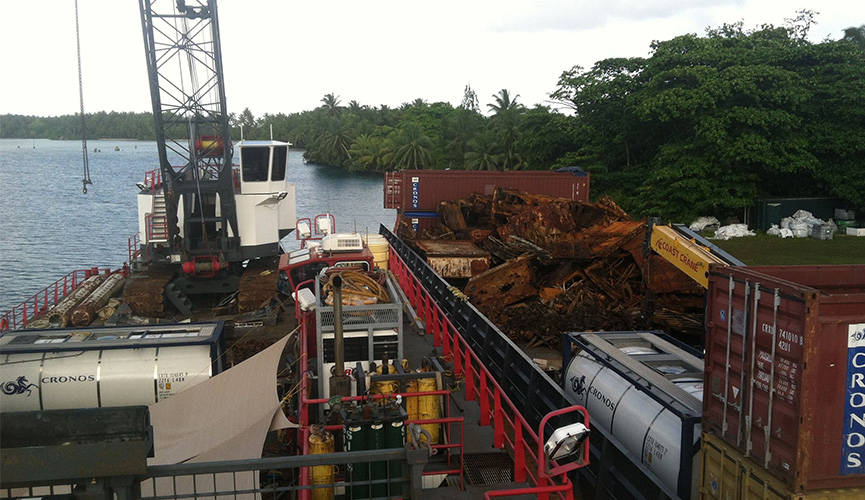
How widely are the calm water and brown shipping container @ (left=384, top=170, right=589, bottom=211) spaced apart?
11.3 ft

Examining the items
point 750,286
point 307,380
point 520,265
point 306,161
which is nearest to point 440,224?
point 520,265

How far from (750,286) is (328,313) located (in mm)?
6580

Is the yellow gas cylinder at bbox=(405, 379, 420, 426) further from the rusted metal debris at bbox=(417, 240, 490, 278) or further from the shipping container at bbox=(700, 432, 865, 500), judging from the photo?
the rusted metal debris at bbox=(417, 240, 490, 278)

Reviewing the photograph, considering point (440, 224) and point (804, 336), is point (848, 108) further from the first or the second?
point (804, 336)

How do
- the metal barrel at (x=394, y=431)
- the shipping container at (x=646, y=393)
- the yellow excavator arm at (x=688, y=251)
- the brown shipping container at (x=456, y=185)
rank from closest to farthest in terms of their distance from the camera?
the metal barrel at (x=394, y=431) → the shipping container at (x=646, y=393) → the yellow excavator arm at (x=688, y=251) → the brown shipping container at (x=456, y=185)

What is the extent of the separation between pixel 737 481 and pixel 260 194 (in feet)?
71.4

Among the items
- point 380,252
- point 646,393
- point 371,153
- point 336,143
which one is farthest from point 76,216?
point 336,143

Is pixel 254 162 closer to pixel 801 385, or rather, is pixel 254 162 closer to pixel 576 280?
pixel 576 280

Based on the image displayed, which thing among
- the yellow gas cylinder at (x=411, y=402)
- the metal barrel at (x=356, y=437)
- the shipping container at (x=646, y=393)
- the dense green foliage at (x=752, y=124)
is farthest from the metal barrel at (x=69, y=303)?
the dense green foliage at (x=752, y=124)

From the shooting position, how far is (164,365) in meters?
12.2

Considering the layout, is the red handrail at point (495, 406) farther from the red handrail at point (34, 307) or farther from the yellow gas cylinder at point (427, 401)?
the red handrail at point (34, 307)

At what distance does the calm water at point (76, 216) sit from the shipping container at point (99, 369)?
18252 millimetres

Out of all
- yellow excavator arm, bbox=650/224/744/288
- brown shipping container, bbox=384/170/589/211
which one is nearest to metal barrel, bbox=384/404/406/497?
yellow excavator arm, bbox=650/224/744/288

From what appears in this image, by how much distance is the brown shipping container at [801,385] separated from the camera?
6.88m
